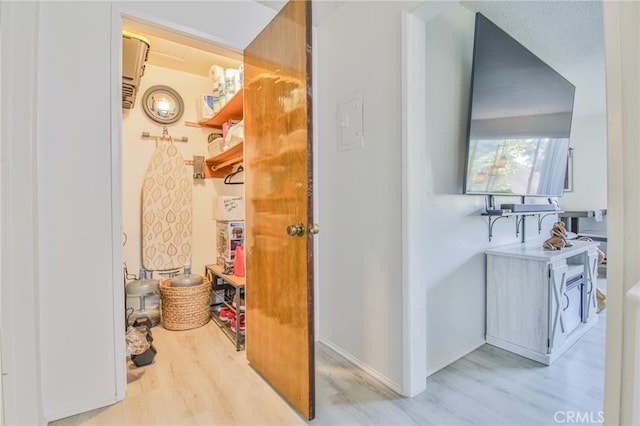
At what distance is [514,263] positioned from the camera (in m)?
2.07

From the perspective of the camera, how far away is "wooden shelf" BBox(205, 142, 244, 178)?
2426mm

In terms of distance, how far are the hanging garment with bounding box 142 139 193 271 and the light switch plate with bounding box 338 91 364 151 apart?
5.60 feet

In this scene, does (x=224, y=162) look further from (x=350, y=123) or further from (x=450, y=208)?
(x=450, y=208)

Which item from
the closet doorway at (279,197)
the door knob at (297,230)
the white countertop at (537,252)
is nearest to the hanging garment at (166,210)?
the closet doorway at (279,197)

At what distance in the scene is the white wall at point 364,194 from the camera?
5.35 ft

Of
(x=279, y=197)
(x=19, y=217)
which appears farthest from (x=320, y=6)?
(x=19, y=217)

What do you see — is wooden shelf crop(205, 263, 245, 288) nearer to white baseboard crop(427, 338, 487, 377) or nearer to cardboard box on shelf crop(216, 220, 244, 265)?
cardboard box on shelf crop(216, 220, 244, 265)

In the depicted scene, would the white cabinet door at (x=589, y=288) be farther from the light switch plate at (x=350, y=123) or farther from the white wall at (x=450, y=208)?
the light switch plate at (x=350, y=123)

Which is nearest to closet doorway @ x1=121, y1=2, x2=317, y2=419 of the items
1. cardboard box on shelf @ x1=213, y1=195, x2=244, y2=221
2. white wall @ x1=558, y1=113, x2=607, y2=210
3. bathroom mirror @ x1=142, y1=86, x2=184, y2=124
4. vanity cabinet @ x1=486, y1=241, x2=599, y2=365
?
cardboard box on shelf @ x1=213, y1=195, x2=244, y2=221

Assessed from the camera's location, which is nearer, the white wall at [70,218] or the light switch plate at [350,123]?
the white wall at [70,218]

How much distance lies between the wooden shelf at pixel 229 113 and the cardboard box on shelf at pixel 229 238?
98 centimetres

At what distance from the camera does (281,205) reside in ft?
4.93

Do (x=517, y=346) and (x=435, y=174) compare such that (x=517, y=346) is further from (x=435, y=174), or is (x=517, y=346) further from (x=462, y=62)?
(x=462, y=62)

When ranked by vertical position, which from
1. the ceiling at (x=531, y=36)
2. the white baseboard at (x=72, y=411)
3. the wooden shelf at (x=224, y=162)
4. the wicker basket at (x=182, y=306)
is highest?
the ceiling at (x=531, y=36)
